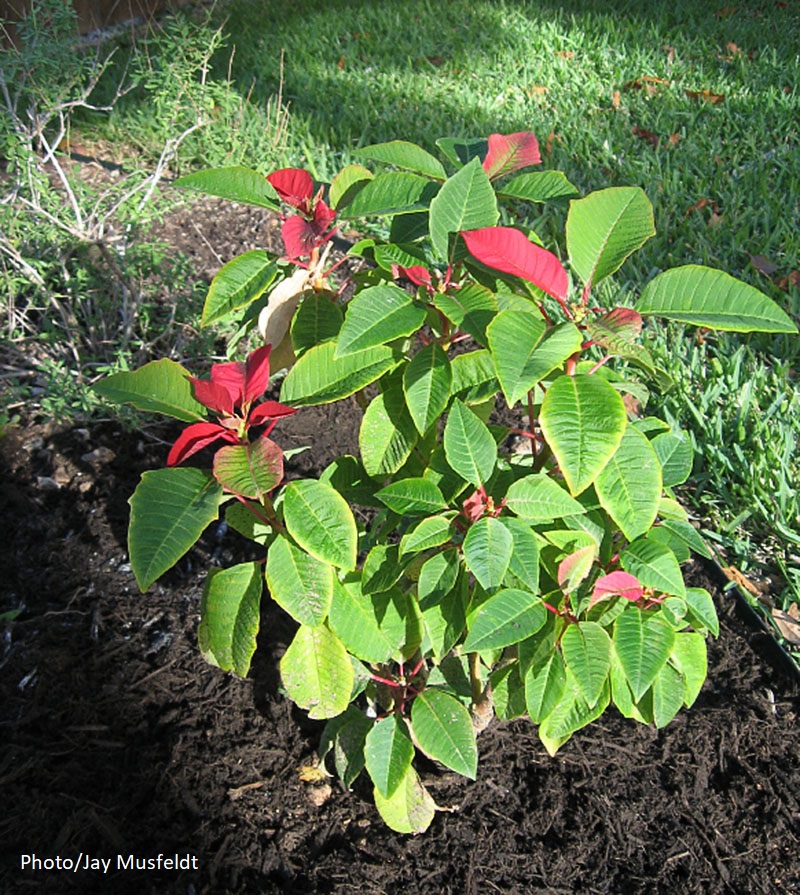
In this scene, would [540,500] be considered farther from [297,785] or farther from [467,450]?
[297,785]

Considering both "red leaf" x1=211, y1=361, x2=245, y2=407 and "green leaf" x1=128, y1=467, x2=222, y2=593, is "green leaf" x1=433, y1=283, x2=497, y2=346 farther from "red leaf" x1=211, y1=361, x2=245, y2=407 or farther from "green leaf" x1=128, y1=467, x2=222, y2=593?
"green leaf" x1=128, y1=467, x2=222, y2=593

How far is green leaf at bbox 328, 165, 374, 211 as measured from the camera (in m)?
1.46

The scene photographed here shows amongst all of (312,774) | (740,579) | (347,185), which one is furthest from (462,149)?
(740,579)

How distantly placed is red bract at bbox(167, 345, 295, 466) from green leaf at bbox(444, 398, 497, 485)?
243 mm

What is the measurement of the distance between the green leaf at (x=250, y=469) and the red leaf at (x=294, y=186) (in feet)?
1.38

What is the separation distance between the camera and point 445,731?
1.56 metres

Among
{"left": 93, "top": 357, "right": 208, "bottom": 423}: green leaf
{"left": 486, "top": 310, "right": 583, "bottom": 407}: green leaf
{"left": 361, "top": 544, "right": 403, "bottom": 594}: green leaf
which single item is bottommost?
{"left": 361, "top": 544, "right": 403, "bottom": 594}: green leaf

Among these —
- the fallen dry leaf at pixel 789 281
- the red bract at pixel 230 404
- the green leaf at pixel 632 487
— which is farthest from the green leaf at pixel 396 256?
the fallen dry leaf at pixel 789 281

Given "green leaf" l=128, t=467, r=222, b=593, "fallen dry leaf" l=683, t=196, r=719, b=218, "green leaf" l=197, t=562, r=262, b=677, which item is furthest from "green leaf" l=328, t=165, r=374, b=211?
"fallen dry leaf" l=683, t=196, r=719, b=218

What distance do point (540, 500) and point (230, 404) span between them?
1.59 feet

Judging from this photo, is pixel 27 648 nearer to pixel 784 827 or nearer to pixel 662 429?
pixel 662 429

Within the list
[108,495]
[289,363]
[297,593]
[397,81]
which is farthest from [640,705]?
[397,81]

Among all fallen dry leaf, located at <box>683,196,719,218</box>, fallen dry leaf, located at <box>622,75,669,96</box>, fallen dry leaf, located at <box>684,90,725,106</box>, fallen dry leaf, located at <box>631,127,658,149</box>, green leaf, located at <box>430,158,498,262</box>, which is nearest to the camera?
green leaf, located at <box>430,158,498,262</box>

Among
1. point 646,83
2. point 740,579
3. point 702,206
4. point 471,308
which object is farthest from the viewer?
point 646,83
